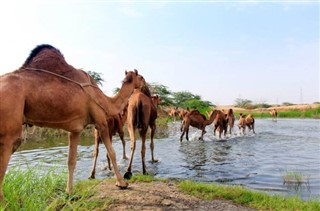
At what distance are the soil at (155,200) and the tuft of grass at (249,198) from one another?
0.18 metres

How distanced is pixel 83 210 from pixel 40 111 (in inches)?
58.8

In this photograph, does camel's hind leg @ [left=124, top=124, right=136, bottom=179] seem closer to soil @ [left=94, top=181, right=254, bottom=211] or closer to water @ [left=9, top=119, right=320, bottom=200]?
soil @ [left=94, top=181, right=254, bottom=211]

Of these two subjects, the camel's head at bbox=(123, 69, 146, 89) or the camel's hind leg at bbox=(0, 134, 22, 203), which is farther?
the camel's head at bbox=(123, 69, 146, 89)

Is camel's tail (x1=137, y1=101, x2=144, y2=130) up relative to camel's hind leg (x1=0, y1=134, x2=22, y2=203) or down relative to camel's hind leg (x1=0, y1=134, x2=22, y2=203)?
up

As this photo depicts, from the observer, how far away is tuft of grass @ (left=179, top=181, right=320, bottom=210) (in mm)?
5451

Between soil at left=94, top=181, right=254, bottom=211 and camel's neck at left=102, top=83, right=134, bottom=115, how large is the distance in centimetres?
140

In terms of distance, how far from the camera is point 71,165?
5305 mm

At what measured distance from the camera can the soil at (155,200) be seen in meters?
5.05

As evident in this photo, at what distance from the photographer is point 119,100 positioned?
633 centimetres

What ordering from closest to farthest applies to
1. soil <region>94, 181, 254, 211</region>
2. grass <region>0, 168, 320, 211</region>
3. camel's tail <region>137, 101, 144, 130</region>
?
1. grass <region>0, 168, 320, 211</region>
2. soil <region>94, 181, 254, 211</region>
3. camel's tail <region>137, 101, 144, 130</region>

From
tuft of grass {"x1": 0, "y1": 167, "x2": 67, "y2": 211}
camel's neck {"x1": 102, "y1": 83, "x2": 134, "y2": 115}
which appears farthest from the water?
camel's neck {"x1": 102, "y1": 83, "x2": 134, "y2": 115}

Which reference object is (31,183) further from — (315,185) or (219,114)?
(219,114)

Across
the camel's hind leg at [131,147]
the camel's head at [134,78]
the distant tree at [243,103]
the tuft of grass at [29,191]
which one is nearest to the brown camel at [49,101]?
the tuft of grass at [29,191]

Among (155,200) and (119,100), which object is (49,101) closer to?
(119,100)
